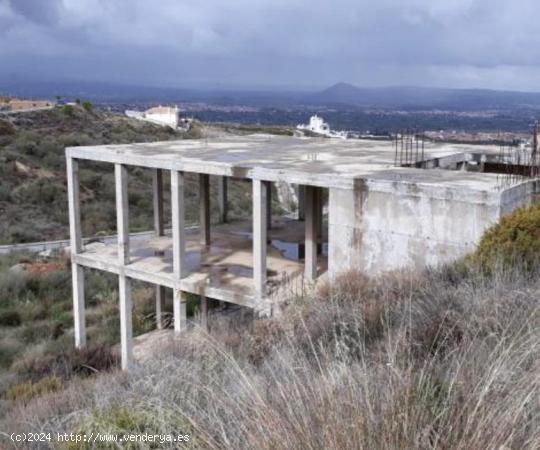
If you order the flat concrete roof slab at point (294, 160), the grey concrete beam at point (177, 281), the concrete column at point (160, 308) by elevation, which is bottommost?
the concrete column at point (160, 308)

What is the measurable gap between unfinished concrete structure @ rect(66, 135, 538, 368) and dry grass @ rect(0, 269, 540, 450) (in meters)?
2.85

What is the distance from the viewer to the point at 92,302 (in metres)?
20.6

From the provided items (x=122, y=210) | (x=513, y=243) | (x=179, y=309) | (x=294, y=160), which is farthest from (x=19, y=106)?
(x=513, y=243)

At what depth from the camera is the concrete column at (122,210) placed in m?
14.4

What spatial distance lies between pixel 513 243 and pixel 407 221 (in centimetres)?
225

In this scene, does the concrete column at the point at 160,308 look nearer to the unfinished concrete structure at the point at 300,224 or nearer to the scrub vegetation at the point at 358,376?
the unfinished concrete structure at the point at 300,224

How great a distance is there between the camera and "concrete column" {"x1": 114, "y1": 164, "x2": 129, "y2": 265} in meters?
14.4

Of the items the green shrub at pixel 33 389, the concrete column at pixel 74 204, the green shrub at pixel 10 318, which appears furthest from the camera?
the green shrub at pixel 10 318

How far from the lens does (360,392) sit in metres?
3.56

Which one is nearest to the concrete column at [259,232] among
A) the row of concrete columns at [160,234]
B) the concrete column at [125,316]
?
the row of concrete columns at [160,234]

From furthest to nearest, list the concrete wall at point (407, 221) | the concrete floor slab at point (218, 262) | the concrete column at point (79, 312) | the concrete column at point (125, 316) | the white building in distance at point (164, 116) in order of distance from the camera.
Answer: the white building in distance at point (164, 116), the concrete column at point (79, 312), the concrete column at point (125, 316), the concrete floor slab at point (218, 262), the concrete wall at point (407, 221)

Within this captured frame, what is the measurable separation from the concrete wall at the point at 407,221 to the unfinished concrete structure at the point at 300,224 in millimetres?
17

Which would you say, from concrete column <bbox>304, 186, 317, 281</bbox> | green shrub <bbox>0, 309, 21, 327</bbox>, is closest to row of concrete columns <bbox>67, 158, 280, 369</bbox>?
concrete column <bbox>304, 186, 317, 281</bbox>

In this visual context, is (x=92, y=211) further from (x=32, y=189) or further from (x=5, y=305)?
(x=5, y=305)
